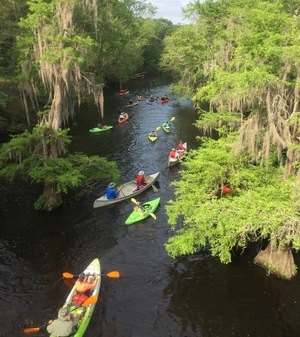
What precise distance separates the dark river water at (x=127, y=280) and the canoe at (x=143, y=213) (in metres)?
0.37

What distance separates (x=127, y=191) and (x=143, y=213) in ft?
10.3

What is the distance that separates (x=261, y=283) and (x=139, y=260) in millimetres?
5347

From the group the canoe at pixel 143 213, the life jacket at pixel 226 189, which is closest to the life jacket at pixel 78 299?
the canoe at pixel 143 213

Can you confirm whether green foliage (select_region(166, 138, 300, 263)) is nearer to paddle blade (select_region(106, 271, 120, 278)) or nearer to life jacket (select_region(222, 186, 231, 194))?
life jacket (select_region(222, 186, 231, 194))

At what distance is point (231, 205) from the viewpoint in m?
12.6

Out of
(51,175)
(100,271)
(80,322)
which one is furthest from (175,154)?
(80,322)

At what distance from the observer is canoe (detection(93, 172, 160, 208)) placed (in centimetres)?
2033

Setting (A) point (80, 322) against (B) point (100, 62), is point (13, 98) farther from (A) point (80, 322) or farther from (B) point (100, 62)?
(A) point (80, 322)

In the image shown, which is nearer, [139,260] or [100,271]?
[100,271]

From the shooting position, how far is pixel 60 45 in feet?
59.1

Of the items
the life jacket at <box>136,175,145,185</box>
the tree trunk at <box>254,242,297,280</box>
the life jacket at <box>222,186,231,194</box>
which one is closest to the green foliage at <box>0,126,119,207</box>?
the life jacket at <box>136,175,145,185</box>

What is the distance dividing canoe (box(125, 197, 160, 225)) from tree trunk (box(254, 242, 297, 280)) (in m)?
6.99

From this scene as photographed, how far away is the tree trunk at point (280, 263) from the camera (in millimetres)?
14281

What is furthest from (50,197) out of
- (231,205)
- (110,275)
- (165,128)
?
(165,128)
